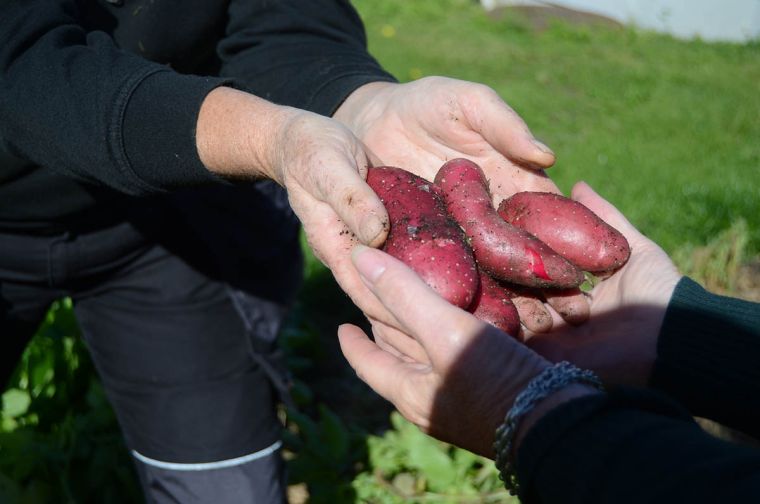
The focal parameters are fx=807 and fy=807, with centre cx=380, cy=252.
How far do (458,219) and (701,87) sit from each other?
667 centimetres

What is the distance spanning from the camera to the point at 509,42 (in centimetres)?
952

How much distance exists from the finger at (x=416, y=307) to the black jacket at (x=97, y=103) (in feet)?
1.61

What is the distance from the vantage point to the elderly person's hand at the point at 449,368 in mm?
1516

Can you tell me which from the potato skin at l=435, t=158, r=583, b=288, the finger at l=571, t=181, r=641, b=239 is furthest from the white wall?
the potato skin at l=435, t=158, r=583, b=288

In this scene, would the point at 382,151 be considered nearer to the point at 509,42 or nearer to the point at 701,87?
the point at 701,87

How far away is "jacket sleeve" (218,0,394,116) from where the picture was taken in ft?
7.97

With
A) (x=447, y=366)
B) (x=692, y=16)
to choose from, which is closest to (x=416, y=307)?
(x=447, y=366)

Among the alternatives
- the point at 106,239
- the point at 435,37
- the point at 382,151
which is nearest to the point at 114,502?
the point at 106,239

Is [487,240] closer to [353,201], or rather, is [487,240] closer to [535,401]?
[353,201]

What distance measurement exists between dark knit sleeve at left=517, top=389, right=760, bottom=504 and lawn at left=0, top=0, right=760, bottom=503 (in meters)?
1.72

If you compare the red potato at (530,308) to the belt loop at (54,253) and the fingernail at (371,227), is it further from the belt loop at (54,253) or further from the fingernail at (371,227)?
the belt loop at (54,253)

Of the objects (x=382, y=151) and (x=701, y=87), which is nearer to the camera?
(x=382, y=151)

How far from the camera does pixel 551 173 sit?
578 centimetres

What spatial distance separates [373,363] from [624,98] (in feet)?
21.5
